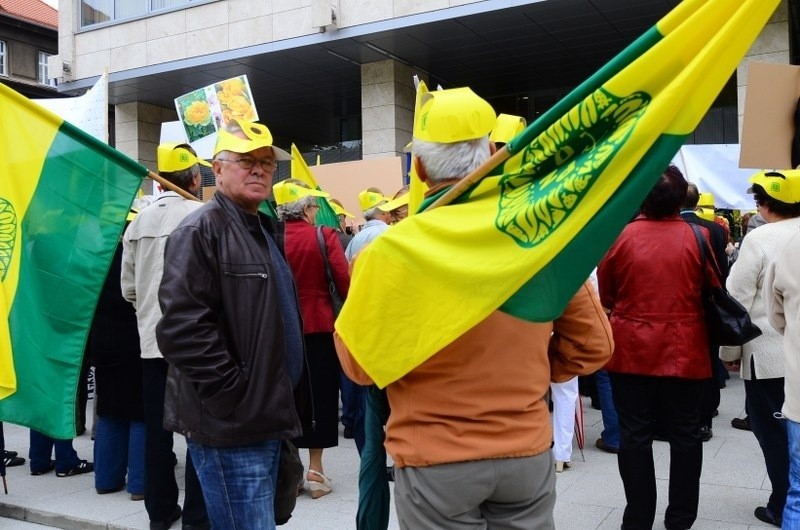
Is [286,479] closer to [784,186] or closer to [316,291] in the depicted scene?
[316,291]

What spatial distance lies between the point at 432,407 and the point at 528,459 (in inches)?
12.3

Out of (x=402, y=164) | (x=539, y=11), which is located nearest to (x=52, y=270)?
(x=402, y=164)

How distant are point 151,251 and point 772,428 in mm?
3840

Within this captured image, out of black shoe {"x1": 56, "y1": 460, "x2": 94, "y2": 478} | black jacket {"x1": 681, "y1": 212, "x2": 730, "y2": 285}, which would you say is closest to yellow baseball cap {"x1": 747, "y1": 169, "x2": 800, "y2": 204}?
black jacket {"x1": 681, "y1": 212, "x2": 730, "y2": 285}

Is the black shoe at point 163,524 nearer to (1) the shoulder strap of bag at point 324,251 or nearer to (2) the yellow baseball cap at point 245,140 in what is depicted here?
(1) the shoulder strap of bag at point 324,251

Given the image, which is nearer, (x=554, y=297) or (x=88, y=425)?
(x=554, y=297)

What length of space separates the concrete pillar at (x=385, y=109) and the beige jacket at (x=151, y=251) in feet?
32.4

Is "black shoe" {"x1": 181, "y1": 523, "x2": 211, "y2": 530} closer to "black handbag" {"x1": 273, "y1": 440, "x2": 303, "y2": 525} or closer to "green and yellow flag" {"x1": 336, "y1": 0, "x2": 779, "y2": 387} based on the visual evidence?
"black handbag" {"x1": 273, "y1": 440, "x2": 303, "y2": 525}

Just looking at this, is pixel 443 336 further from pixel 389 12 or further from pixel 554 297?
pixel 389 12

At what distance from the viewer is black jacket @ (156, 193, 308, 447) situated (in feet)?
9.49

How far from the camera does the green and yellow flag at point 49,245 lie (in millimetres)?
3918

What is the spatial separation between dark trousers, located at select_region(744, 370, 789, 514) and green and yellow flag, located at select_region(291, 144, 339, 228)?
3729mm

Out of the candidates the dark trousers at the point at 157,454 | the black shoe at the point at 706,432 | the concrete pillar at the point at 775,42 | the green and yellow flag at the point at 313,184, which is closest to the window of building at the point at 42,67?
the concrete pillar at the point at 775,42

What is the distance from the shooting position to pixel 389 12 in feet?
43.4
